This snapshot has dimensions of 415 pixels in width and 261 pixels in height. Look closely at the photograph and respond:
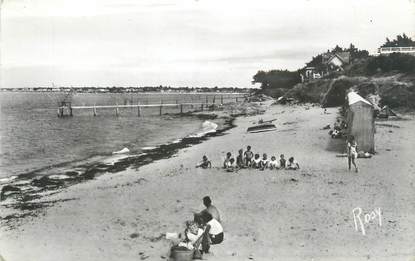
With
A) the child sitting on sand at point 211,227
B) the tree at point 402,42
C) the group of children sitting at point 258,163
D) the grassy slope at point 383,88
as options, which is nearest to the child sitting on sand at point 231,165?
the group of children sitting at point 258,163

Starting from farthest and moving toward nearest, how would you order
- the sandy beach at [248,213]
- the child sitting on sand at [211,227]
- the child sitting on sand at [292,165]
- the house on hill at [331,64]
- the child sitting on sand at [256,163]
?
1. the house on hill at [331,64]
2. the child sitting on sand at [256,163]
3. the child sitting on sand at [292,165]
4. the sandy beach at [248,213]
5. the child sitting on sand at [211,227]

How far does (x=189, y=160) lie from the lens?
2136cm

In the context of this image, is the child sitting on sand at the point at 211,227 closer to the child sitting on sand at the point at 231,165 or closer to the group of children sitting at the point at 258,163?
the group of children sitting at the point at 258,163

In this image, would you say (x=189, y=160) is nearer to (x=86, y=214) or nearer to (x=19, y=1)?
(x=86, y=214)

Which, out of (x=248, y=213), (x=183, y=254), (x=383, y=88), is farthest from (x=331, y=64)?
(x=183, y=254)

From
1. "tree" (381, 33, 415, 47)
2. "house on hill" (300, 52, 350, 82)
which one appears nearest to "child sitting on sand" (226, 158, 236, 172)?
"tree" (381, 33, 415, 47)

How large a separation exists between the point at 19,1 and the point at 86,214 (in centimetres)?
656

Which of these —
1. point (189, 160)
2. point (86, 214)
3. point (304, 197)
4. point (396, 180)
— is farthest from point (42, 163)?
point (396, 180)

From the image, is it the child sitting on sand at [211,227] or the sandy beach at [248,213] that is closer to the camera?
the child sitting on sand at [211,227]

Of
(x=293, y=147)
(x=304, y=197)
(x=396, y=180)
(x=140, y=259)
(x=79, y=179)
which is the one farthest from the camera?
(x=293, y=147)

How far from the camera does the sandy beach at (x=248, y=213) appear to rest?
31.0 feet

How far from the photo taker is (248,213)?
1152cm

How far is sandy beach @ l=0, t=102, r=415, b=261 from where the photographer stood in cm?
946

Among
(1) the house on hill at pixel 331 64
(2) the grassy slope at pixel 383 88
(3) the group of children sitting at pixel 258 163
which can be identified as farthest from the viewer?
(1) the house on hill at pixel 331 64
